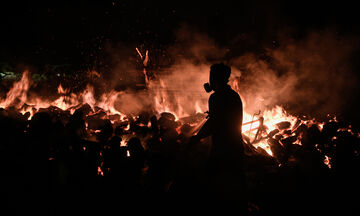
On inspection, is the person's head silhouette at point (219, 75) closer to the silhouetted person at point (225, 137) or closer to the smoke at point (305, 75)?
the silhouetted person at point (225, 137)

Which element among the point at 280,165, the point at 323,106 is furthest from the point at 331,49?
the point at 280,165

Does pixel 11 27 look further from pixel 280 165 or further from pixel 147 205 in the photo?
pixel 280 165

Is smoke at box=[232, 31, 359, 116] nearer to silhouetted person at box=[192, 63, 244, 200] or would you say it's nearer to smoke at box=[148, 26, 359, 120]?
smoke at box=[148, 26, 359, 120]

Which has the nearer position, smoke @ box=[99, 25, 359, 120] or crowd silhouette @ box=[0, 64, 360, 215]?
crowd silhouette @ box=[0, 64, 360, 215]

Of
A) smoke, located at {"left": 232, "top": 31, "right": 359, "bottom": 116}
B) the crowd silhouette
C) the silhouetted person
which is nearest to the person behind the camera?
the silhouetted person

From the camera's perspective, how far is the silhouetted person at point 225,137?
2707 mm

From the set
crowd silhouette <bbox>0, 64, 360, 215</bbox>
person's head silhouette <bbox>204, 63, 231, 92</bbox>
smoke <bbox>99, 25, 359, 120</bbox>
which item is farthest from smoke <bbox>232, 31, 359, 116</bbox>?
person's head silhouette <bbox>204, 63, 231, 92</bbox>

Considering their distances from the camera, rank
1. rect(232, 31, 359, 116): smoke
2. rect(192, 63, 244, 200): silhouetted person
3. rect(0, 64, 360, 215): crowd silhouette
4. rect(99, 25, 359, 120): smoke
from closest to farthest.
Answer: rect(192, 63, 244, 200): silhouetted person
rect(0, 64, 360, 215): crowd silhouette
rect(232, 31, 359, 116): smoke
rect(99, 25, 359, 120): smoke

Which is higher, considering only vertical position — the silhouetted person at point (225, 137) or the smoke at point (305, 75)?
the smoke at point (305, 75)

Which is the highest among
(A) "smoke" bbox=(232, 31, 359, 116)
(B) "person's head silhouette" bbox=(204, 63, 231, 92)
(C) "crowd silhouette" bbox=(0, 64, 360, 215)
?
(A) "smoke" bbox=(232, 31, 359, 116)

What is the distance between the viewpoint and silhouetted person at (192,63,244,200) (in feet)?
8.88

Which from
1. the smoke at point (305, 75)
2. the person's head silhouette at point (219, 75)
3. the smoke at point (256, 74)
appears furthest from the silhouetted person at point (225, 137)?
the smoke at point (305, 75)

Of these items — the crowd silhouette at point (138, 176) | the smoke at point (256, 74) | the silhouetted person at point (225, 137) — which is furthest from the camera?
the smoke at point (256, 74)

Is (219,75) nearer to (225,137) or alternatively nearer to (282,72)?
Answer: (225,137)
